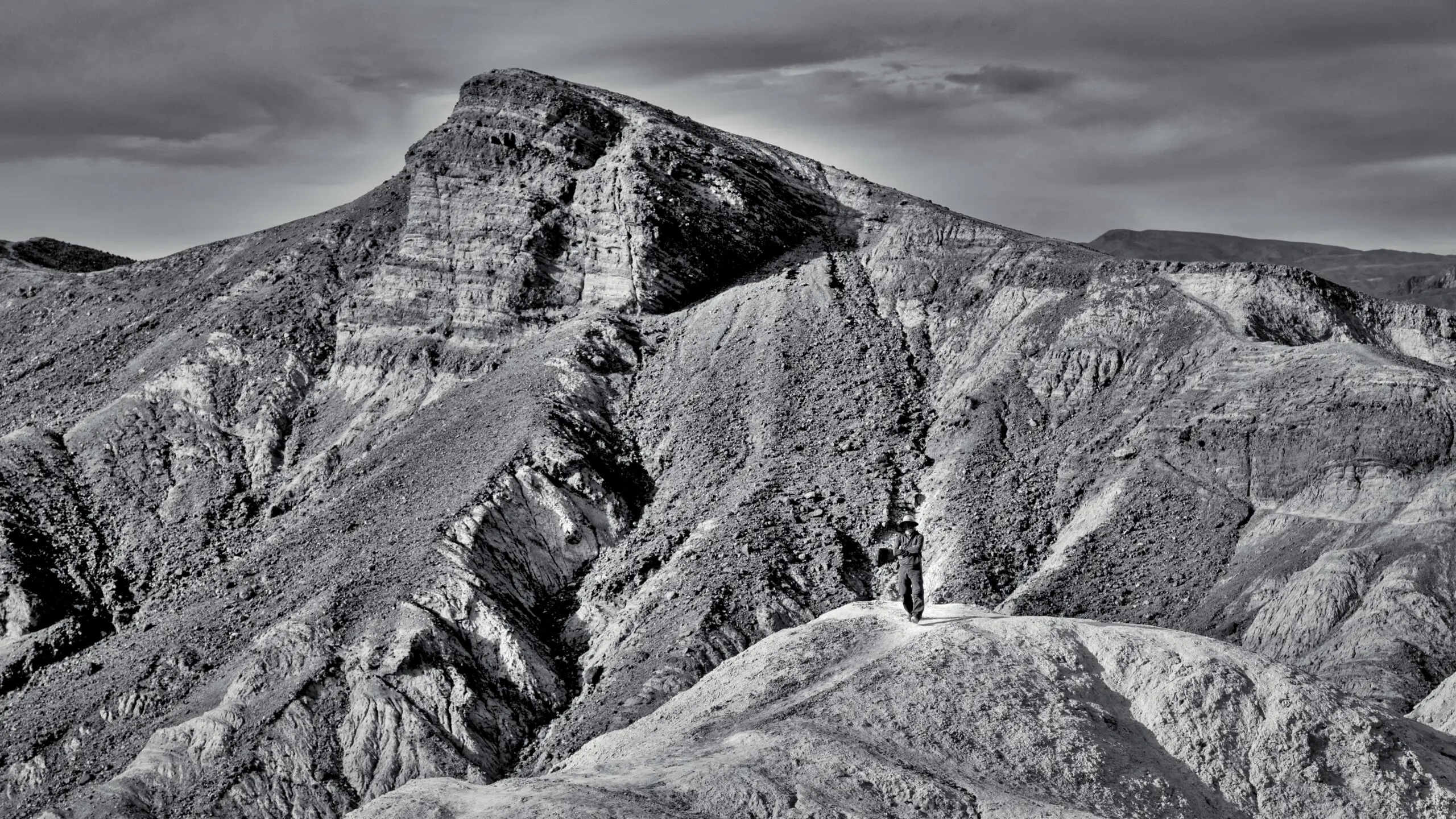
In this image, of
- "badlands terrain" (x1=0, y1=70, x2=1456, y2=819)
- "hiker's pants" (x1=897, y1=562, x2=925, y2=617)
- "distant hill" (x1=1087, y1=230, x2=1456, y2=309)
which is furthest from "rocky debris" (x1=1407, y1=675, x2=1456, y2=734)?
"distant hill" (x1=1087, y1=230, x2=1456, y2=309)

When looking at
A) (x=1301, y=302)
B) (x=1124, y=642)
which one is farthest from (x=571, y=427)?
(x=1124, y=642)

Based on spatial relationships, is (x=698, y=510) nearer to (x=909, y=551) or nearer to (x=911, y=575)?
(x=909, y=551)

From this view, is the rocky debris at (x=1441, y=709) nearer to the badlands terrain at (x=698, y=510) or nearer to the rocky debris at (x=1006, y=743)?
the badlands terrain at (x=698, y=510)

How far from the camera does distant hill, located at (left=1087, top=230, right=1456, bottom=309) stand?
327 ft

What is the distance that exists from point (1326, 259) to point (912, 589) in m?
117

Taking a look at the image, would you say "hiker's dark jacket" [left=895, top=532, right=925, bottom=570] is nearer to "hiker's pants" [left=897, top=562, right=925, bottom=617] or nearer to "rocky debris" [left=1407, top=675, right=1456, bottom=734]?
"hiker's pants" [left=897, top=562, right=925, bottom=617]

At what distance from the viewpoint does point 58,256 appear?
87.5 meters

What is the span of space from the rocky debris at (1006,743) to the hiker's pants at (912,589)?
1.11 ft

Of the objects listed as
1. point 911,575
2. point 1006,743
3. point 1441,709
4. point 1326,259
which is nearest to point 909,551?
point 911,575

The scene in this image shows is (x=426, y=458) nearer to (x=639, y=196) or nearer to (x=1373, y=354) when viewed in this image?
(x=639, y=196)

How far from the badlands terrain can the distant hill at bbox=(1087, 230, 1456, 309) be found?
151ft

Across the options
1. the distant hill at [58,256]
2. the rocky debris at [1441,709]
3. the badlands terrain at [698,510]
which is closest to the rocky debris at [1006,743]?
the badlands terrain at [698,510]

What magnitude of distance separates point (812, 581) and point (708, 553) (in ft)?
9.51

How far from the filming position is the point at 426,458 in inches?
1986
